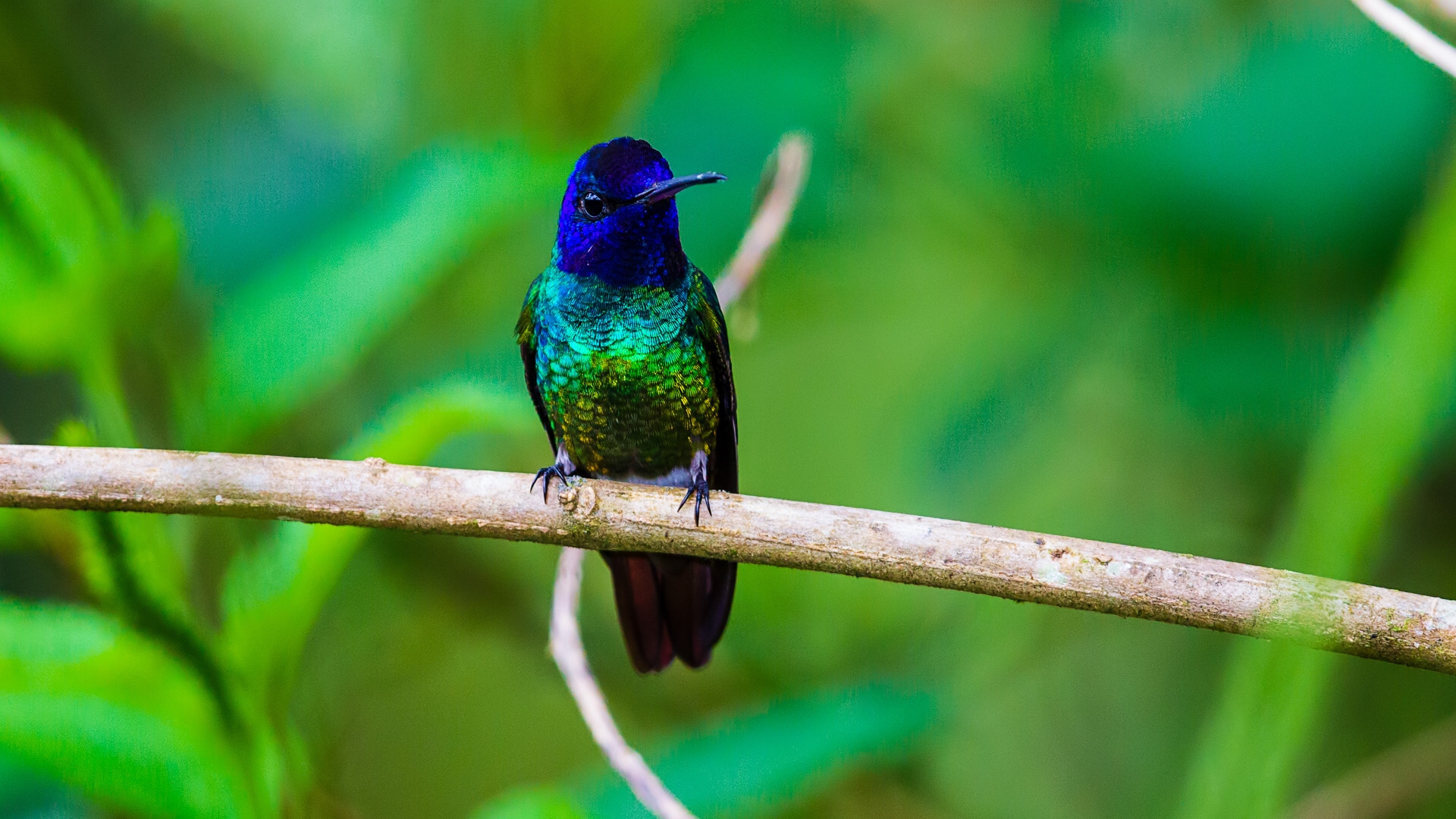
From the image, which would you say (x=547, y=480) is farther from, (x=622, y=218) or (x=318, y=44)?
(x=318, y=44)

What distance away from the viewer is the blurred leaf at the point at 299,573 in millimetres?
1790

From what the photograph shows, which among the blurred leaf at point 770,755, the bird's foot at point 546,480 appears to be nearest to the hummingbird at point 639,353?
the blurred leaf at point 770,755

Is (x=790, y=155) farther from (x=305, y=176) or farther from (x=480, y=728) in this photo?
(x=480, y=728)

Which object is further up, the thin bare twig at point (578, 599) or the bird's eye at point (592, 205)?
the bird's eye at point (592, 205)

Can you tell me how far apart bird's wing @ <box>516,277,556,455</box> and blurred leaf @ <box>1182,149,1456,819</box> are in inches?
86.4

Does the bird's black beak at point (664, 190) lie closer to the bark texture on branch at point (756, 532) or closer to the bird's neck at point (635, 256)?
the bird's neck at point (635, 256)

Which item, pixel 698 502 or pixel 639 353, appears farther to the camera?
pixel 639 353

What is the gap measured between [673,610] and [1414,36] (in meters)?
1.85

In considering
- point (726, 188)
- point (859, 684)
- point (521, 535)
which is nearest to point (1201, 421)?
point (859, 684)

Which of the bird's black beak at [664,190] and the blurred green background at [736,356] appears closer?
the blurred green background at [736,356]

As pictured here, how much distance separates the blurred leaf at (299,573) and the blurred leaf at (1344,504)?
1.34 m

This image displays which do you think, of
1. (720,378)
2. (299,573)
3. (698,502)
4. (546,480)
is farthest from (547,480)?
(720,378)

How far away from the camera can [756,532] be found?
1749 millimetres

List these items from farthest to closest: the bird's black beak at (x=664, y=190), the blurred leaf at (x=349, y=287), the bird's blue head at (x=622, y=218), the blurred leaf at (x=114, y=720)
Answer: the bird's blue head at (x=622, y=218) < the bird's black beak at (x=664, y=190) < the blurred leaf at (x=349, y=287) < the blurred leaf at (x=114, y=720)
